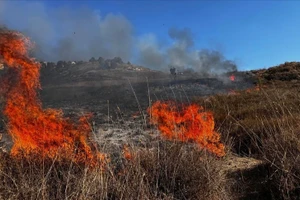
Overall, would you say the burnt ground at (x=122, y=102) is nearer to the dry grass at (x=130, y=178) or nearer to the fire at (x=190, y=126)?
the fire at (x=190, y=126)

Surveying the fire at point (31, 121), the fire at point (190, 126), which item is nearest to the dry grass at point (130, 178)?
the fire at point (31, 121)

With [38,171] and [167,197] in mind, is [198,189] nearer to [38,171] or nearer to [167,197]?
[167,197]

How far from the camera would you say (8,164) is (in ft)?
17.4

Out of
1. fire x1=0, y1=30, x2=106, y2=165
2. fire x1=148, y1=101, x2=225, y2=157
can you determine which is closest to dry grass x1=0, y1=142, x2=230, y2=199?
fire x1=0, y1=30, x2=106, y2=165

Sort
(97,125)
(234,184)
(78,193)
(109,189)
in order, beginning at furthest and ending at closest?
1. (97,125)
2. (234,184)
3. (109,189)
4. (78,193)

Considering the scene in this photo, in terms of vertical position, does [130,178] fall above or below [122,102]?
below

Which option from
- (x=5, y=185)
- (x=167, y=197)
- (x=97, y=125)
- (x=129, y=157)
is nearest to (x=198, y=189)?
(x=167, y=197)

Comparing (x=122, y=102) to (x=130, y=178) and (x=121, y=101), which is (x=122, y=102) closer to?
(x=121, y=101)

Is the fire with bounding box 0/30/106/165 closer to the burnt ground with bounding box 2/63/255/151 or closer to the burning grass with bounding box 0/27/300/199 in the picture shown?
the burning grass with bounding box 0/27/300/199

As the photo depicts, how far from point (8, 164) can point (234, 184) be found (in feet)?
12.3

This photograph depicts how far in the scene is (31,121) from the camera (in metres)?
7.68

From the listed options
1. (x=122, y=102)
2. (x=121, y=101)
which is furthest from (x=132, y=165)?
(x=121, y=101)

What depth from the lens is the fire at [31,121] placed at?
5.88 m

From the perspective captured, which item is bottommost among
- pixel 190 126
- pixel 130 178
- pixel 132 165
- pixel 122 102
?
pixel 130 178
